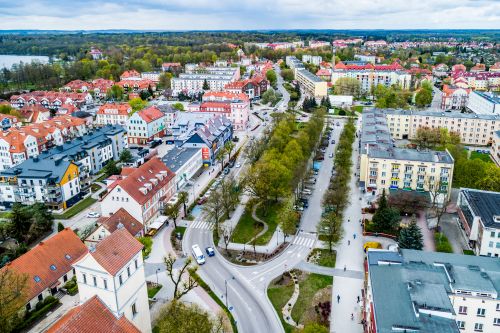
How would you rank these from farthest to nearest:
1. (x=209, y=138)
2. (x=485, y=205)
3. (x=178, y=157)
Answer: (x=209, y=138) < (x=178, y=157) < (x=485, y=205)

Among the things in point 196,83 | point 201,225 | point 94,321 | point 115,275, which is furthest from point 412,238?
point 196,83

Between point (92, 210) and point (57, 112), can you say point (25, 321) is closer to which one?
point (92, 210)

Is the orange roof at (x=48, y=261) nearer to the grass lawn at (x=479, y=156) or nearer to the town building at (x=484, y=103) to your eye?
the grass lawn at (x=479, y=156)

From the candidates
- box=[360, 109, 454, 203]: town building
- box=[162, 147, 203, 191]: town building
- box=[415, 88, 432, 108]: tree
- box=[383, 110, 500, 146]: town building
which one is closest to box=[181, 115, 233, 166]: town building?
box=[162, 147, 203, 191]: town building

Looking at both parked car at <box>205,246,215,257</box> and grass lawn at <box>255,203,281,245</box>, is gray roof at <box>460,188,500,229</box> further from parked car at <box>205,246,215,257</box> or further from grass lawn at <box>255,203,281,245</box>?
parked car at <box>205,246,215,257</box>

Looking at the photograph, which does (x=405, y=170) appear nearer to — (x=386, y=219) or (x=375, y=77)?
(x=386, y=219)

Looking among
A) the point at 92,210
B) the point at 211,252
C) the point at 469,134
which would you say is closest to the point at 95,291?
the point at 211,252
